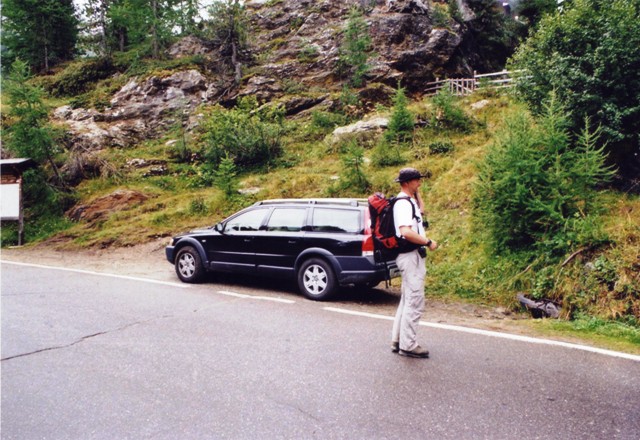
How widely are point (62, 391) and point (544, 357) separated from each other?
4.95m

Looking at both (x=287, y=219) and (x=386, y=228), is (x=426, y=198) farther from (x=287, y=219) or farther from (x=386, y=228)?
(x=386, y=228)

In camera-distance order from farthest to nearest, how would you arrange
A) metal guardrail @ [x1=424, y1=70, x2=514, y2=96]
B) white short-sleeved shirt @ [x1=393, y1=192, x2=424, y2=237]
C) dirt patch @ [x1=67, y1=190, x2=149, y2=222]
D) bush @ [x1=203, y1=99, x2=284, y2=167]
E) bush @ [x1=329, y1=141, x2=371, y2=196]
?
metal guardrail @ [x1=424, y1=70, x2=514, y2=96]
bush @ [x1=203, y1=99, x2=284, y2=167]
dirt patch @ [x1=67, y1=190, x2=149, y2=222]
bush @ [x1=329, y1=141, x2=371, y2=196]
white short-sleeved shirt @ [x1=393, y1=192, x2=424, y2=237]

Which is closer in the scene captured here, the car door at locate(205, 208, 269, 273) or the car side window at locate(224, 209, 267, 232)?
the car door at locate(205, 208, 269, 273)

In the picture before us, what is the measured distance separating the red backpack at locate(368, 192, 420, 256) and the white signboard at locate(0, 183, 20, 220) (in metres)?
18.2

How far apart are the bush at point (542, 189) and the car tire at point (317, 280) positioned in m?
3.44

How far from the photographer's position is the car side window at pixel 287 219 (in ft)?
27.4

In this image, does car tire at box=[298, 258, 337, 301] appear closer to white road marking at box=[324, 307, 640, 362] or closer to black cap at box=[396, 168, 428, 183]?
white road marking at box=[324, 307, 640, 362]

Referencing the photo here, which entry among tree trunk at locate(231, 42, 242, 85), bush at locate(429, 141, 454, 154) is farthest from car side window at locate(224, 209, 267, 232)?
tree trunk at locate(231, 42, 242, 85)

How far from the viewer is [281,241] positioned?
832 cm

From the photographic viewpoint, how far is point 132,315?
22.2 feet

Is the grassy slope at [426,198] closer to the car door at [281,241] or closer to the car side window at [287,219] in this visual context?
the car door at [281,241]

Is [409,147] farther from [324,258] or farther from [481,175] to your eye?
[324,258]

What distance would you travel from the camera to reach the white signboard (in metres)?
17.9

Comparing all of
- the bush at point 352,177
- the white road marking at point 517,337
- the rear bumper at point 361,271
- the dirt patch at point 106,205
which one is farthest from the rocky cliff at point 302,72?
the white road marking at point 517,337
